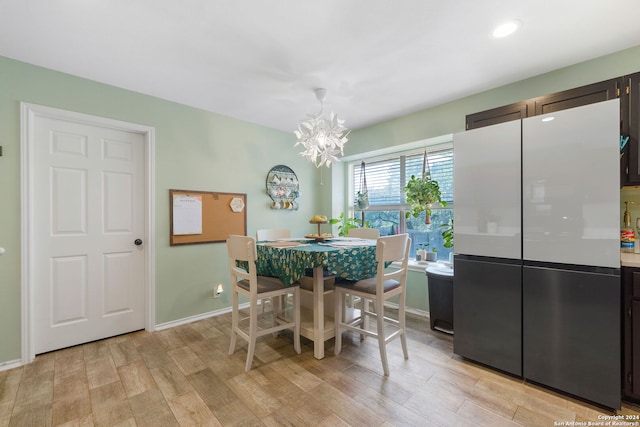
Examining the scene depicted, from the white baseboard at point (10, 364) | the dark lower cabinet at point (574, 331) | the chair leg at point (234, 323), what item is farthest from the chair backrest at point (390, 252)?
the white baseboard at point (10, 364)

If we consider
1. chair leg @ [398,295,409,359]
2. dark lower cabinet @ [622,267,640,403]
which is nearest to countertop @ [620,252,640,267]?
dark lower cabinet @ [622,267,640,403]

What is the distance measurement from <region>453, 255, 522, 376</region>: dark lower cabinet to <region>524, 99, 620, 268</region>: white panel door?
252mm

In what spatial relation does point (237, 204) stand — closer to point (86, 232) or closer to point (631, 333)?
point (86, 232)

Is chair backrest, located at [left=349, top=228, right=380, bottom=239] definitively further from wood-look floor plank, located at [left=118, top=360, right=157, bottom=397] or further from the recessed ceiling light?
wood-look floor plank, located at [left=118, top=360, right=157, bottom=397]

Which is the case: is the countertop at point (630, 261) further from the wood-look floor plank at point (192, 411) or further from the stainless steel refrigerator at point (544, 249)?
the wood-look floor plank at point (192, 411)

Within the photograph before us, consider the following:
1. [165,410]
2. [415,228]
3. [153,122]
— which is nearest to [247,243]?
[165,410]

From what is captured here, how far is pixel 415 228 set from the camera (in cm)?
363

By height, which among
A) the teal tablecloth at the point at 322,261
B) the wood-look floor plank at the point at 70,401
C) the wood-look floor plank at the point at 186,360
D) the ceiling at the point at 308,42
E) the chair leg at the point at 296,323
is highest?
the ceiling at the point at 308,42

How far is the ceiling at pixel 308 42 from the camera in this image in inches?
65.3

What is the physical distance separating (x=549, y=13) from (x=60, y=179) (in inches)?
154

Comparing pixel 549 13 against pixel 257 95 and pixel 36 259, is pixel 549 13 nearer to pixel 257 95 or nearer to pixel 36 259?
pixel 257 95

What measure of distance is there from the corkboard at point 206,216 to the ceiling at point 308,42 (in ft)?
3.65

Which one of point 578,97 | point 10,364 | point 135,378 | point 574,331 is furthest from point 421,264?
point 10,364

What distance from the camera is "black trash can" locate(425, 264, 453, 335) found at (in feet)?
8.77
